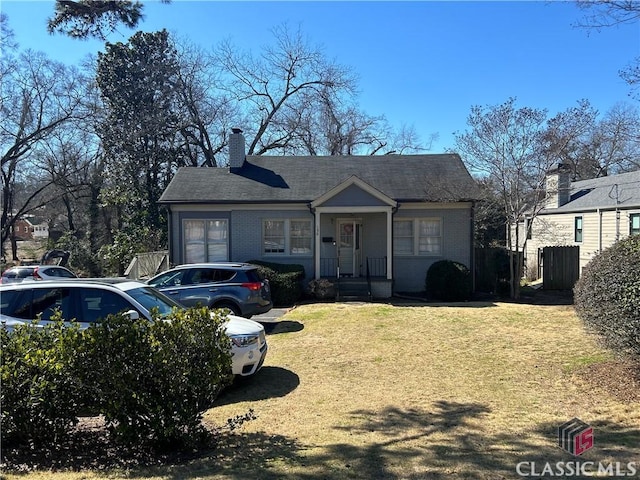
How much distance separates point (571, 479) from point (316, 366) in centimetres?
476

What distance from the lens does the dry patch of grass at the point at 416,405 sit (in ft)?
13.2

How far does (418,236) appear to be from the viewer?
17.5 m

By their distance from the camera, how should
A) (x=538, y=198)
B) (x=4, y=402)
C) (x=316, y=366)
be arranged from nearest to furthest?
(x=4, y=402)
(x=316, y=366)
(x=538, y=198)

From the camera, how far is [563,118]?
1498 centimetres

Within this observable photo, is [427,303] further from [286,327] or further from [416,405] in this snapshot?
[416,405]

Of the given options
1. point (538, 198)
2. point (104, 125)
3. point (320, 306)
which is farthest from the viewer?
point (104, 125)

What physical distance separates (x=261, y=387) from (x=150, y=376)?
2.89 meters

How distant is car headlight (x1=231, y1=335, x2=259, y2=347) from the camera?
22.2 feet

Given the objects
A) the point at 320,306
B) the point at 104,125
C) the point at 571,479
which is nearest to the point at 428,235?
the point at 320,306

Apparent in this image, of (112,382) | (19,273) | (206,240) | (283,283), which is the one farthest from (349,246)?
(112,382)

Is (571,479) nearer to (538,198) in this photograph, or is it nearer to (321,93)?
(538,198)

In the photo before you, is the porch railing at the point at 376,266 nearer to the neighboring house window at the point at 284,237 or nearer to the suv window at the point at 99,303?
the neighboring house window at the point at 284,237

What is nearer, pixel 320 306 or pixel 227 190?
pixel 320 306

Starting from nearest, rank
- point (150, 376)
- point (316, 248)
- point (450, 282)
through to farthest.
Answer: point (150, 376), point (450, 282), point (316, 248)
